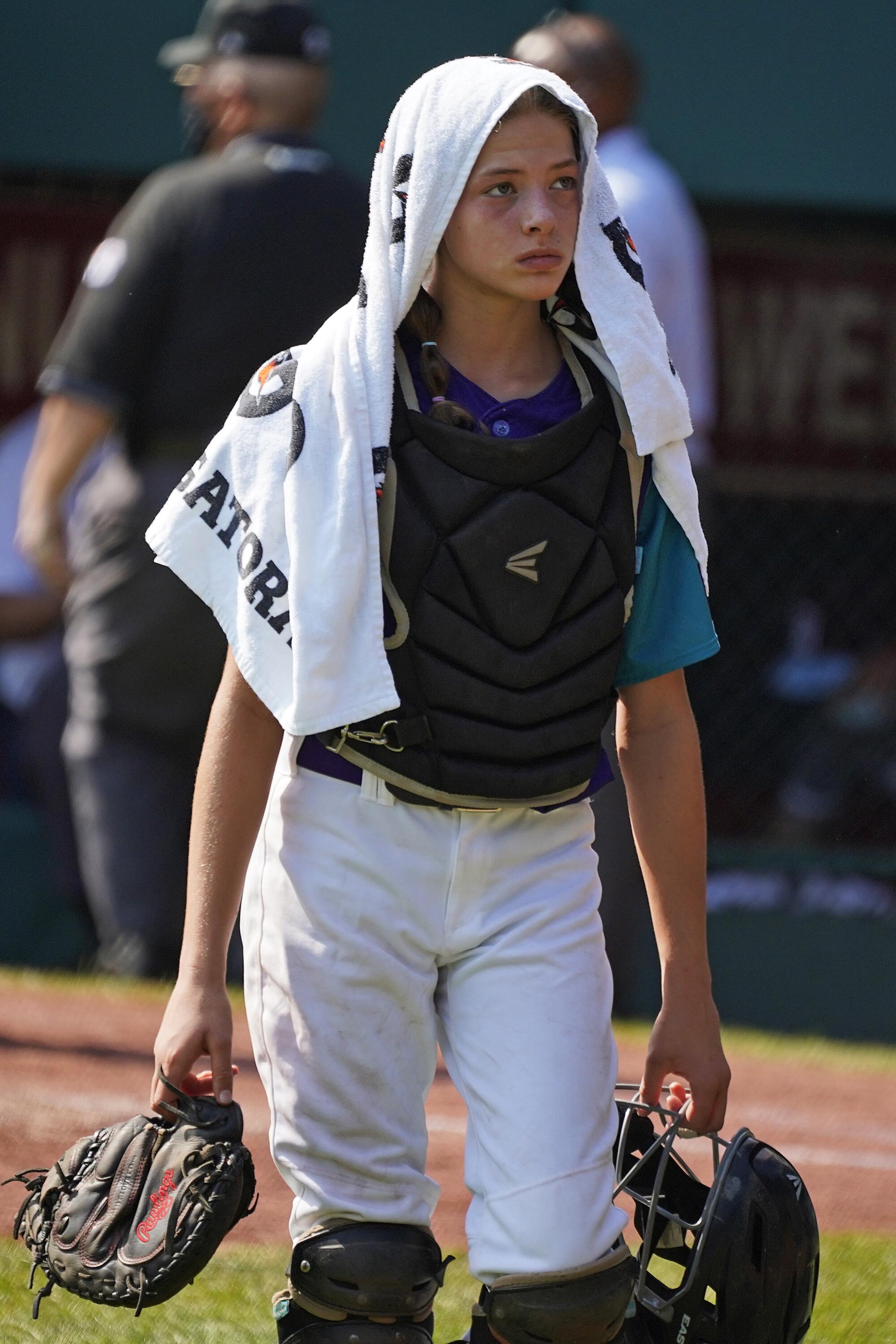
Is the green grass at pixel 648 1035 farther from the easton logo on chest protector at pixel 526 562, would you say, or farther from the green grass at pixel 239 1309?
the easton logo on chest protector at pixel 526 562

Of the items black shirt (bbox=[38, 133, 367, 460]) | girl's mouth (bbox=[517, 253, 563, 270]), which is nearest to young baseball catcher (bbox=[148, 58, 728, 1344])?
girl's mouth (bbox=[517, 253, 563, 270])

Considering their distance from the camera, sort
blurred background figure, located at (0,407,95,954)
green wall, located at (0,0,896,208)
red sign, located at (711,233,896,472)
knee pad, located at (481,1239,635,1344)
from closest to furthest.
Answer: knee pad, located at (481,1239,635,1344)
blurred background figure, located at (0,407,95,954)
green wall, located at (0,0,896,208)
red sign, located at (711,233,896,472)

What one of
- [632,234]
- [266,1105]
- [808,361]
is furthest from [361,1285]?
[808,361]

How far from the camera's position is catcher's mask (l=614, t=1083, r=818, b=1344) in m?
2.74

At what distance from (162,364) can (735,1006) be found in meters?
2.96

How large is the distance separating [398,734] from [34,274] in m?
5.47

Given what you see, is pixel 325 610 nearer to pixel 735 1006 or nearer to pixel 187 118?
pixel 735 1006

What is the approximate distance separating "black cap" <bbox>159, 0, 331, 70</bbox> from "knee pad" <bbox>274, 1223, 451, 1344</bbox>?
373 cm

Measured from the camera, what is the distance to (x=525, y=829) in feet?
8.77

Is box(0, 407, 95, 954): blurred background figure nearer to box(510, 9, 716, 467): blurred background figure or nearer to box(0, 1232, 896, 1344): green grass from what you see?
box(510, 9, 716, 467): blurred background figure

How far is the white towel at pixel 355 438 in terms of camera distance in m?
2.54

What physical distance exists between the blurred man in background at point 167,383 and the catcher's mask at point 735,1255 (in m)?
3.04

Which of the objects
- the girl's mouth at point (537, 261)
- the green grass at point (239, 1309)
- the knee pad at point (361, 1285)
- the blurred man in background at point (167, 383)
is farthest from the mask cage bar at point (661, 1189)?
the blurred man in background at point (167, 383)

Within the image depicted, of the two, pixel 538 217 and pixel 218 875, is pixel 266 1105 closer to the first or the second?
pixel 218 875
